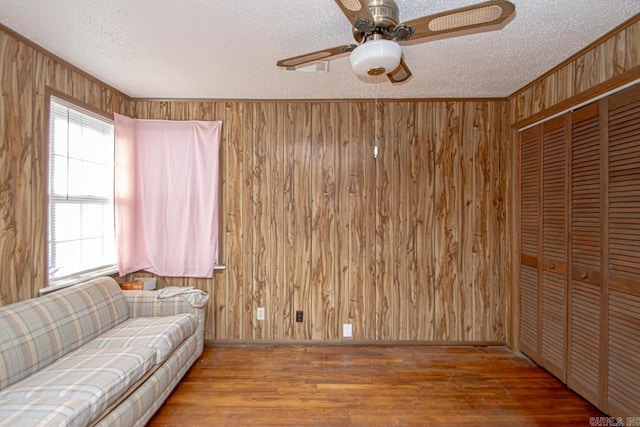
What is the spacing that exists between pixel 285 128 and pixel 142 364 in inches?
91.0

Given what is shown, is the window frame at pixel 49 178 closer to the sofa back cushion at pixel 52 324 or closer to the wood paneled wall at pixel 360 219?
the sofa back cushion at pixel 52 324

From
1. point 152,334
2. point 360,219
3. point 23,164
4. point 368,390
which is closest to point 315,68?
point 360,219

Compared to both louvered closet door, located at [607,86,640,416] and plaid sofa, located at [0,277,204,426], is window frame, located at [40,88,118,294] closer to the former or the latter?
plaid sofa, located at [0,277,204,426]

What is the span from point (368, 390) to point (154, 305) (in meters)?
1.89

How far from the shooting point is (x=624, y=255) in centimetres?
184

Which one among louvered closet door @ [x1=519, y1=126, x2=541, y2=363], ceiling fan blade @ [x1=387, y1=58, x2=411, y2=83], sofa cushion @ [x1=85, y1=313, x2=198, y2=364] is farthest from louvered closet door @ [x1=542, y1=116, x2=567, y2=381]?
sofa cushion @ [x1=85, y1=313, x2=198, y2=364]

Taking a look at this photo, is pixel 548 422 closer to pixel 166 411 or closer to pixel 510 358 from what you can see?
pixel 510 358

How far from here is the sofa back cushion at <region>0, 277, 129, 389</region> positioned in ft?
5.31

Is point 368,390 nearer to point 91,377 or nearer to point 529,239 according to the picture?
point 91,377

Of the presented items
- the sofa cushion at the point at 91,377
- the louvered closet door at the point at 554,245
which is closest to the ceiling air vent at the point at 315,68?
the louvered closet door at the point at 554,245

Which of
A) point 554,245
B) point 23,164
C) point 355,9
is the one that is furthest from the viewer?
point 554,245

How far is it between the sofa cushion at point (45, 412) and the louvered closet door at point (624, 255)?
2.97 metres

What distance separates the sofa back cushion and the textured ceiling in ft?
5.67

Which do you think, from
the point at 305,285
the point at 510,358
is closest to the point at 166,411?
the point at 305,285
